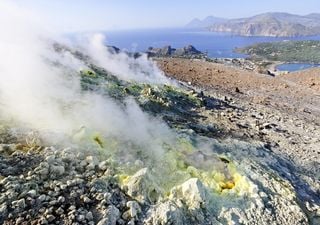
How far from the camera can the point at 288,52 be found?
132m

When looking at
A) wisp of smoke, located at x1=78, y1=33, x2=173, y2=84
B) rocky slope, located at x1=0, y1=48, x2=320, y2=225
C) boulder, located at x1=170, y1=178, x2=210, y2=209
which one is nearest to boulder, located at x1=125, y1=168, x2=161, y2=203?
rocky slope, located at x1=0, y1=48, x2=320, y2=225

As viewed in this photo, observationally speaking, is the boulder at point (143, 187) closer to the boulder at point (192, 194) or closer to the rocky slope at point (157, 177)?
the rocky slope at point (157, 177)

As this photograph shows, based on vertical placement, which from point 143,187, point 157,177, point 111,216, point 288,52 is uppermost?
point 111,216

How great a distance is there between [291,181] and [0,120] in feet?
25.0

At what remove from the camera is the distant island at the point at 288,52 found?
395 feet

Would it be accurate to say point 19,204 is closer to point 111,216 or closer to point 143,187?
point 111,216

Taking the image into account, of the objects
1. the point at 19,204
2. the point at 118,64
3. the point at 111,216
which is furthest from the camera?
the point at 118,64

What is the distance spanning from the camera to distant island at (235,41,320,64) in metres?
120

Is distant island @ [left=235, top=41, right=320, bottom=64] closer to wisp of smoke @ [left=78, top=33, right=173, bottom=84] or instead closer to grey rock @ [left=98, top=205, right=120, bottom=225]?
wisp of smoke @ [left=78, top=33, right=173, bottom=84]

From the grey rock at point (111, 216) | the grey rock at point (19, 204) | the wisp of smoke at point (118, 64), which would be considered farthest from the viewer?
the wisp of smoke at point (118, 64)

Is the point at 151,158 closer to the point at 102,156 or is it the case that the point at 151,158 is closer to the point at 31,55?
the point at 102,156

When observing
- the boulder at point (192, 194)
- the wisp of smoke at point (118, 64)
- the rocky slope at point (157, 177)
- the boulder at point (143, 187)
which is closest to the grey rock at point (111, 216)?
the rocky slope at point (157, 177)

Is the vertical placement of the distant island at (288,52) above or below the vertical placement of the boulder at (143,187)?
below

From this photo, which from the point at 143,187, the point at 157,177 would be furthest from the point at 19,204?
the point at 157,177
